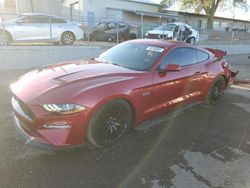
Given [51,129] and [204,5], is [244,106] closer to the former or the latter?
[51,129]

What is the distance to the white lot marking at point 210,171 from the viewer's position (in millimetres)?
3129

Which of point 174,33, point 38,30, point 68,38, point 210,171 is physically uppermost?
point 38,30

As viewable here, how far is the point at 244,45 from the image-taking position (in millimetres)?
23734

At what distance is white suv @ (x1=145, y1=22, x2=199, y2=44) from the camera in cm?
1745

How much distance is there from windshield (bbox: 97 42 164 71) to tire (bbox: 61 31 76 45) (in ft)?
25.7

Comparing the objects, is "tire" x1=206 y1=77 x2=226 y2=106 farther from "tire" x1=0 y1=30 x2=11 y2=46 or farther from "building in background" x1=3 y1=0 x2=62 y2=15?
"building in background" x1=3 y1=0 x2=62 y2=15

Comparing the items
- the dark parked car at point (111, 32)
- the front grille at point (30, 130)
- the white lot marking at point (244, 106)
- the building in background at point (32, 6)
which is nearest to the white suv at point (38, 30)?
the dark parked car at point (111, 32)

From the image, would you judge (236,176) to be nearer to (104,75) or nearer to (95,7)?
(104,75)

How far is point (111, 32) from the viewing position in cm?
1841

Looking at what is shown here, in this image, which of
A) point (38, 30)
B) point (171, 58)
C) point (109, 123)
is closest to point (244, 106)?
point (171, 58)

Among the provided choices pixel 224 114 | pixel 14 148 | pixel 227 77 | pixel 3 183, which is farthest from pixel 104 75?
pixel 227 77

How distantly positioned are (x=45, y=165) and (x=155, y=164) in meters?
1.44

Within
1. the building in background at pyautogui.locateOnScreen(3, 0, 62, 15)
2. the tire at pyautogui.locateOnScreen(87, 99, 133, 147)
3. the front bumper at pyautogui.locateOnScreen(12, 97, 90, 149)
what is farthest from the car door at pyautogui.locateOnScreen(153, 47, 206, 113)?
the building in background at pyautogui.locateOnScreen(3, 0, 62, 15)

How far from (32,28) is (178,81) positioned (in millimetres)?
8854
